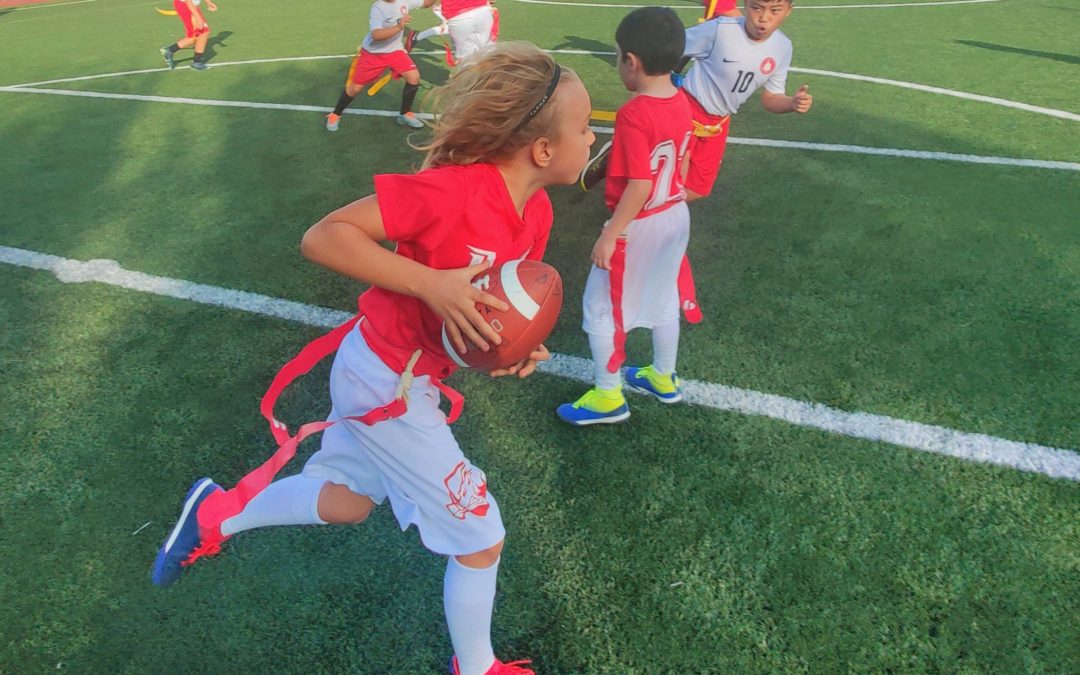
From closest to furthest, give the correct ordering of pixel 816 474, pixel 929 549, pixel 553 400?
1. pixel 929 549
2. pixel 816 474
3. pixel 553 400

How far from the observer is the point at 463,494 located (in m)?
2.13

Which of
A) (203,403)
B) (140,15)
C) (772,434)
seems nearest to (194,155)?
(203,403)

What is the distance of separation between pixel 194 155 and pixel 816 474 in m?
6.66

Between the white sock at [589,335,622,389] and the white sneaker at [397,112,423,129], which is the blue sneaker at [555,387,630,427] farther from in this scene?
the white sneaker at [397,112,423,129]

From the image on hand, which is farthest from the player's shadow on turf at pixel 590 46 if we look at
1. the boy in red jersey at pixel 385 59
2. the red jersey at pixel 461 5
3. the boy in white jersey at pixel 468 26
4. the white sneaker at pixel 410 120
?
the white sneaker at pixel 410 120

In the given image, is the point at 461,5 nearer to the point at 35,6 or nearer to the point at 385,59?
the point at 385,59

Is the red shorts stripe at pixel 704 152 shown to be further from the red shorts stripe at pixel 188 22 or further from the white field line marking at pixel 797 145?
the red shorts stripe at pixel 188 22

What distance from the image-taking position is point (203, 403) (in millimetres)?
3713

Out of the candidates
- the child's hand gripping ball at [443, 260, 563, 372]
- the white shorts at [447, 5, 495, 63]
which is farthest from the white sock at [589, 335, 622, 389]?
the white shorts at [447, 5, 495, 63]

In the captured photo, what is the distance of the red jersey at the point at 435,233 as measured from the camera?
1924 millimetres

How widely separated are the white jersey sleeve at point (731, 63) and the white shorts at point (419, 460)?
113 inches

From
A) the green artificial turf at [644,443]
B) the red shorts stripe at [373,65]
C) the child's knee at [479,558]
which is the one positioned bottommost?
the green artificial turf at [644,443]

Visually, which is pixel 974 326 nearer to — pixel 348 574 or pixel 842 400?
pixel 842 400

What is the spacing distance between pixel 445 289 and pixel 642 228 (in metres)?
1.63
